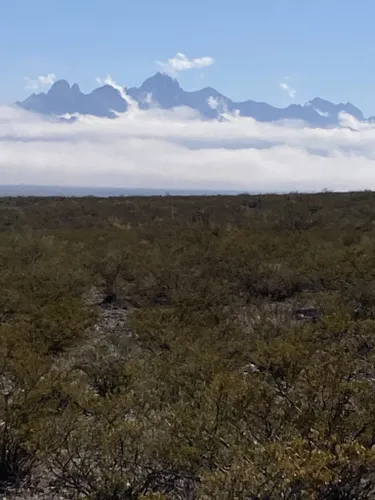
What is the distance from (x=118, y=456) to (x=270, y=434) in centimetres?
123

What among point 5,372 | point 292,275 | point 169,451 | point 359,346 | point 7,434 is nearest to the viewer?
point 169,451

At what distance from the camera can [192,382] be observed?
7.32m

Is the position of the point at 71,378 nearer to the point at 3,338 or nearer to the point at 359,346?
the point at 3,338

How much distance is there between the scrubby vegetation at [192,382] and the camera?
5.46 metres

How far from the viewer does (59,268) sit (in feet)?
53.9

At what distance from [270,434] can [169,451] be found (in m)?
0.83

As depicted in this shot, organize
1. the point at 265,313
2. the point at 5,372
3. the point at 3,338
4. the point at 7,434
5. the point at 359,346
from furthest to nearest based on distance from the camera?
the point at 265,313, the point at 359,346, the point at 3,338, the point at 5,372, the point at 7,434

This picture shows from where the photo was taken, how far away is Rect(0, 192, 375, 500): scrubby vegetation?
5465mm

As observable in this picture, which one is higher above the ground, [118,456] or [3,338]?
[3,338]

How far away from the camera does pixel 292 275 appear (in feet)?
53.6

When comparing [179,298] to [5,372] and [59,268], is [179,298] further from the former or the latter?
[5,372]

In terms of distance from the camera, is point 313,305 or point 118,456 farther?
point 313,305

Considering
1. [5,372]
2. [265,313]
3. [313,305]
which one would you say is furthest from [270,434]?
[313,305]

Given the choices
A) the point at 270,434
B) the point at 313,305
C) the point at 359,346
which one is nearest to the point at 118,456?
the point at 270,434
